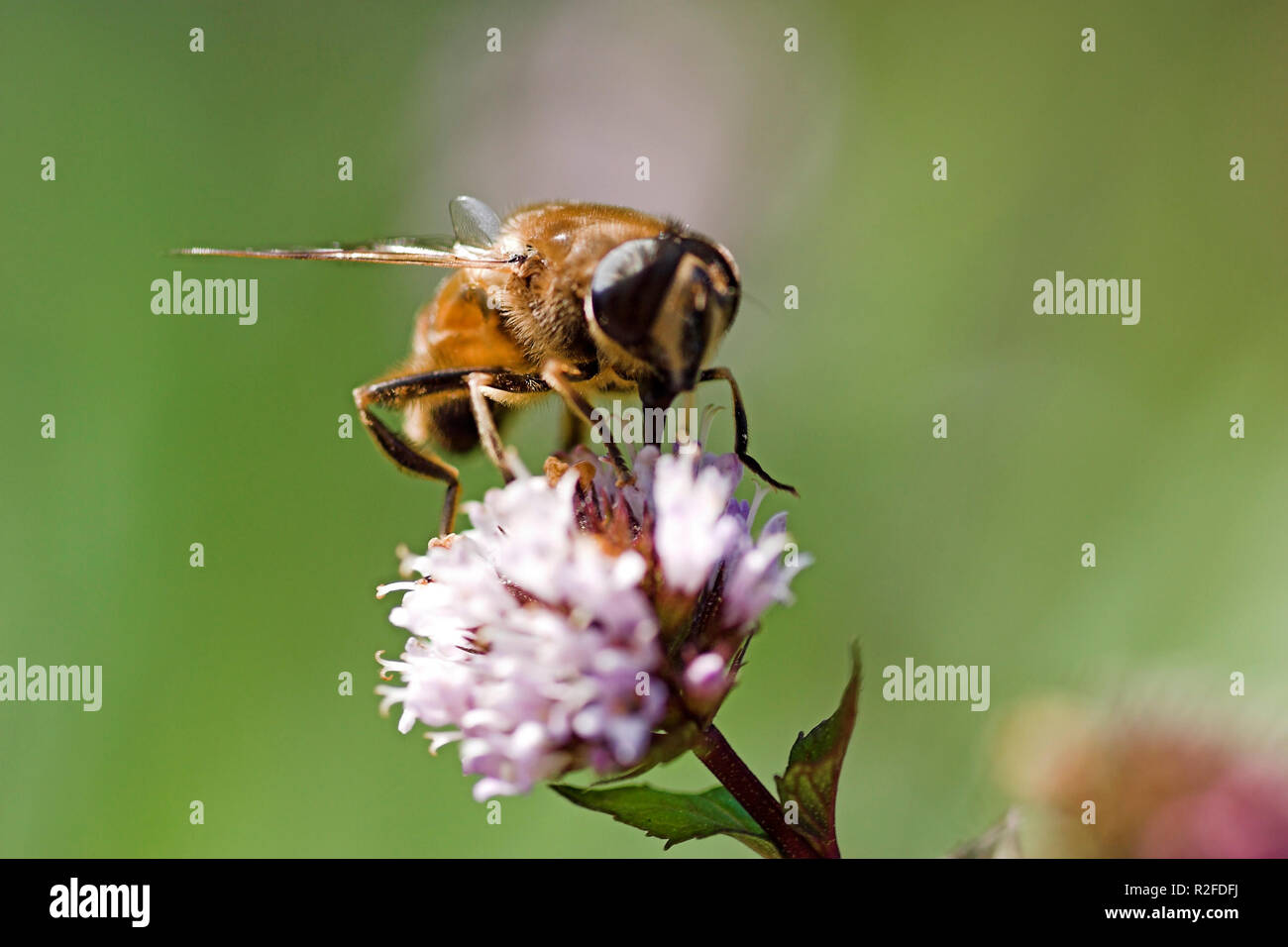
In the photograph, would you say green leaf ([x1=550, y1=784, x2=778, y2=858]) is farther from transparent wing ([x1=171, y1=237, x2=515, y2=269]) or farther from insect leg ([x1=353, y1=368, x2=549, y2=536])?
transparent wing ([x1=171, y1=237, x2=515, y2=269])

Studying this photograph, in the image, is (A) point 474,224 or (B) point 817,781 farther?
Answer: (A) point 474,224

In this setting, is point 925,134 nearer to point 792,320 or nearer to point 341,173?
point 792,320

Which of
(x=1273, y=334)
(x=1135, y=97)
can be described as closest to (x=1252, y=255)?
(x=1273, y=334)

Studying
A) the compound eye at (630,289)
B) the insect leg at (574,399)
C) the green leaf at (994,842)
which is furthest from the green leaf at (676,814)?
the compound eye at (630,289)

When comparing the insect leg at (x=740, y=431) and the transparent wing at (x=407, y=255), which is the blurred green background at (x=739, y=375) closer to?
the transparent wing at (x=407, y=255)

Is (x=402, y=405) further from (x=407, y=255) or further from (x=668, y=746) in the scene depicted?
(x=668, y=746)

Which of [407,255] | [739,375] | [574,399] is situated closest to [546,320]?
[574,399]
